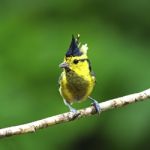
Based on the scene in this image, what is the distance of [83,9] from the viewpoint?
4.37 metres

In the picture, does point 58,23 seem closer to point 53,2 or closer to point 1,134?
point 53,2

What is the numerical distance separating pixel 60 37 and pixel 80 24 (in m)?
0.18

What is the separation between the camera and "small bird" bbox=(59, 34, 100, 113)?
8.00 feet

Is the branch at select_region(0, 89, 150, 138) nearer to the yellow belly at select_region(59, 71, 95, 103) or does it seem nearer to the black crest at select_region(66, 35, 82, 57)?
the yellow belly at select_region(59, 71, 95, 103)

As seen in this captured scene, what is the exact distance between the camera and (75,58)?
2.43 metres

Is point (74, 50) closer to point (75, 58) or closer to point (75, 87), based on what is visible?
point (75, 58)

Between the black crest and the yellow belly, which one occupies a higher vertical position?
the black crest

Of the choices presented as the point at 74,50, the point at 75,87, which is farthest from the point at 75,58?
the point at 75,87

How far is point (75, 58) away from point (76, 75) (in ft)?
0.32

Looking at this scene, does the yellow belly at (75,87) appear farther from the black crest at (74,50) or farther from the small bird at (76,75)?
the black crest at (74,50)

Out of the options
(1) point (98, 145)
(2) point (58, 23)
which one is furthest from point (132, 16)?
(1) point (98, 145)

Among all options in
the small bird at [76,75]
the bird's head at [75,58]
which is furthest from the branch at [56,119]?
the bird's head at [75,58]

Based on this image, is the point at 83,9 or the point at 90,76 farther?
the point at 83,9

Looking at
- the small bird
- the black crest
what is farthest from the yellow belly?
the black crest
